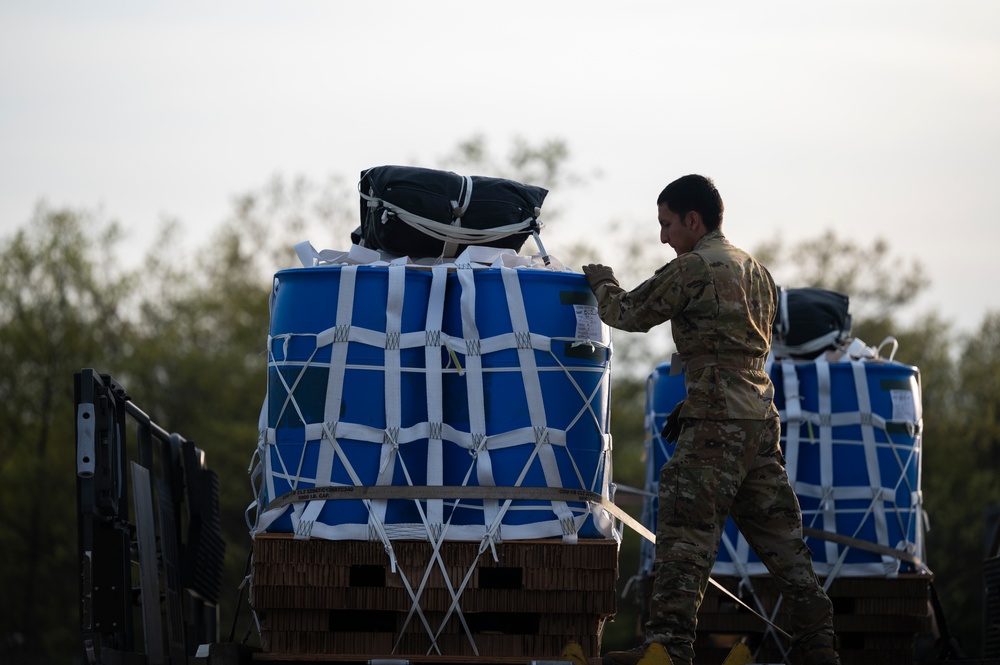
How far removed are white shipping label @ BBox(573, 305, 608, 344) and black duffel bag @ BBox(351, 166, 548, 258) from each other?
54 centimetres

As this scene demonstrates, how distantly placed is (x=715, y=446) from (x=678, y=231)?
89 cm

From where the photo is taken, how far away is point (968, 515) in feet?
95.6

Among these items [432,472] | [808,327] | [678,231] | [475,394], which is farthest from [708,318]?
[808,327]

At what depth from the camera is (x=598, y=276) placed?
5613 mm

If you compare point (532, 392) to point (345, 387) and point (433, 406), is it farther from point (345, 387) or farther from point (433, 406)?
point (345, 387)

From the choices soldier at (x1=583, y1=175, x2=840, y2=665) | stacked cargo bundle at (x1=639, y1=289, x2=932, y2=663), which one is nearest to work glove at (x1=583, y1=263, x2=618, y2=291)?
soldier at (x1=583, y1=175, x2=840, y2=665)

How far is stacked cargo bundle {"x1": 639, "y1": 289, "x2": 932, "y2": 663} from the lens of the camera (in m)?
7.18

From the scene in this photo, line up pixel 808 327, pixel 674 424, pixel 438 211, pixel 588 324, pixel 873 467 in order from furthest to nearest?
pixel 808 327
pixel 873 467
pixel 438 211
pixel 588 324
pixel 674 424

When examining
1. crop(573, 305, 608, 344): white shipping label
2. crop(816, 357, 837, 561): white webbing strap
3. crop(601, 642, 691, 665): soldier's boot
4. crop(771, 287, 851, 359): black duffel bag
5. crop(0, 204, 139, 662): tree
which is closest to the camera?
crop(601, 642, 691, 665): soldier's boot

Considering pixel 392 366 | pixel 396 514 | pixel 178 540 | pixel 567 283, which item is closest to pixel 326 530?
pixel 396 514

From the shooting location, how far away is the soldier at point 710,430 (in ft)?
17.3

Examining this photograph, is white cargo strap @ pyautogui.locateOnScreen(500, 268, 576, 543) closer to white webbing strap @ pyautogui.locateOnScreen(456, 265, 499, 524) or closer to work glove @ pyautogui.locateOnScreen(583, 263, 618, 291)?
white webbing strap @ pyautogui.locateOnScreen(456, 265, 499, 524)

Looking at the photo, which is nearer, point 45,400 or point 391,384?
point 391,384

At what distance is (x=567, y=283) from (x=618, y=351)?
2868 centimetres
